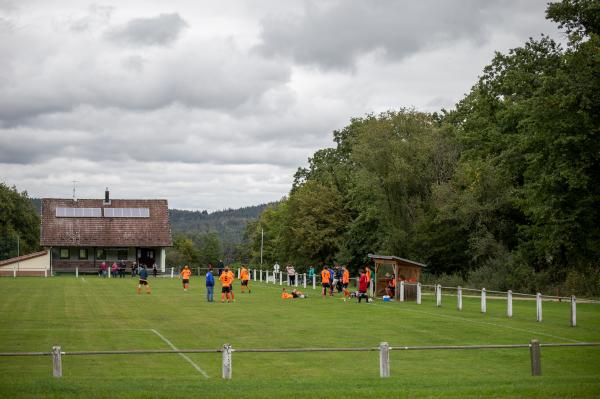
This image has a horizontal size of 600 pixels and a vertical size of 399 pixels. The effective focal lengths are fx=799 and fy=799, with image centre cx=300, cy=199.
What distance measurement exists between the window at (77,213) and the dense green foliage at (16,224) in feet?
99.6

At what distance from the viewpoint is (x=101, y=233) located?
87375 millimetres

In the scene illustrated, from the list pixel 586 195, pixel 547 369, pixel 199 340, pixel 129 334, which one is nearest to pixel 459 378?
pixel 547 369

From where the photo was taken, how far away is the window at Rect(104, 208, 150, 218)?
90.0 m

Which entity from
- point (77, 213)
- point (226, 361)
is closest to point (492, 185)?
point (226, 361)

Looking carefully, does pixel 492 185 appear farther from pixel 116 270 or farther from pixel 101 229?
pixel 101 229


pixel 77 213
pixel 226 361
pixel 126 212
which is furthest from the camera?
pixel 126 212

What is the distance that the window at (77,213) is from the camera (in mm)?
88875

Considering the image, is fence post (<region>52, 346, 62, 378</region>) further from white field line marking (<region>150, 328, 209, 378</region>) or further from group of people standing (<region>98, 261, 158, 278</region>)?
group of people standing (<region>98, 261, 158, 278</region>)

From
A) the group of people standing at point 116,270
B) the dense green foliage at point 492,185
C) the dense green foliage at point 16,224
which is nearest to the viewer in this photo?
the dense green foliage at point 492,185

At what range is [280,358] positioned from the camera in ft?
64.0

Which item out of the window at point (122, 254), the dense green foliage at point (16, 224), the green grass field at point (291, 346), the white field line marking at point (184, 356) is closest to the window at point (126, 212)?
the window at point (122, 254)

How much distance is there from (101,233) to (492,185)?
48.1 m

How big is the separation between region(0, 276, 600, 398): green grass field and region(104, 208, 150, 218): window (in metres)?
51.8

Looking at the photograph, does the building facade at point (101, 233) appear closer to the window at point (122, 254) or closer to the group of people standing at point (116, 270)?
the window at point (122, 254)
